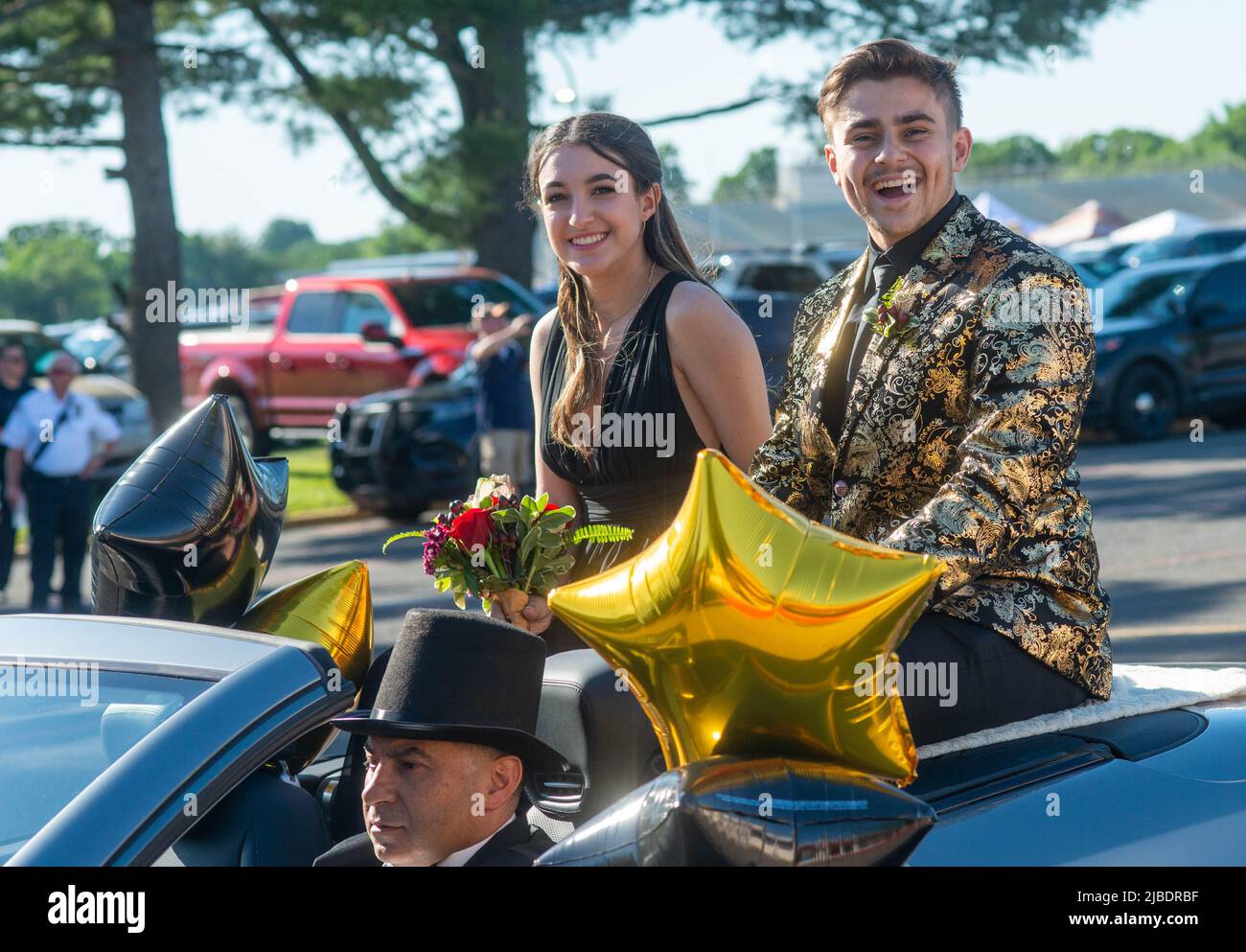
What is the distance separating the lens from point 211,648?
2.49 metres

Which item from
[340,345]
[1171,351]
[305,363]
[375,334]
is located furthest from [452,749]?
[305,363]

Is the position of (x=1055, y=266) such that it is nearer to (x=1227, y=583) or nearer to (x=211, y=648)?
(x=211, y=648)

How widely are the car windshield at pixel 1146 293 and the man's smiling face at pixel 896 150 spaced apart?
45.3 feet

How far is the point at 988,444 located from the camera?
2.65 meters

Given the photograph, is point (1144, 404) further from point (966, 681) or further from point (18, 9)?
point (966, 681)

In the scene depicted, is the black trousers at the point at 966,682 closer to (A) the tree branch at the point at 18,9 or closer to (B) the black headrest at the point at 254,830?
(B) the black headrest at the point at 254,830

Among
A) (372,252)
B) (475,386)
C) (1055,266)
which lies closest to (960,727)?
(1055,266)

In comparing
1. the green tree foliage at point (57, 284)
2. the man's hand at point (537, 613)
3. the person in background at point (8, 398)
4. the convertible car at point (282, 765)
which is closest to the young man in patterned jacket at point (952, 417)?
the convertible car at point (282, 765)

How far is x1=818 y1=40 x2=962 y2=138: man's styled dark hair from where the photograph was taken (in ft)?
9.30

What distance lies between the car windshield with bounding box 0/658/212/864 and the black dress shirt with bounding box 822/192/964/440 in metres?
1.31

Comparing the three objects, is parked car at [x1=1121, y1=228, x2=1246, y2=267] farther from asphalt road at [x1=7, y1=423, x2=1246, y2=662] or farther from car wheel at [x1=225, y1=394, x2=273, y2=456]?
car wheel at [x1=225, y1=394, x2=273, y2=456]

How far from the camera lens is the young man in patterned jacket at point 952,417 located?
8.64ft

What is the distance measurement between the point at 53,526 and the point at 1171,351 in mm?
10659

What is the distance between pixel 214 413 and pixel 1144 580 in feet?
23.1
